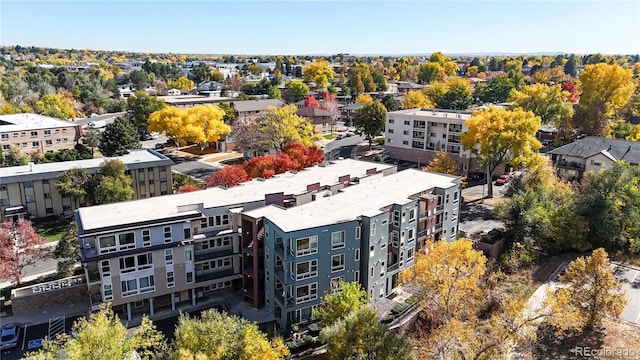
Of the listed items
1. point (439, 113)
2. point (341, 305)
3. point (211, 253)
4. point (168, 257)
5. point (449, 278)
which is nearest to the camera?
point (341, 305)

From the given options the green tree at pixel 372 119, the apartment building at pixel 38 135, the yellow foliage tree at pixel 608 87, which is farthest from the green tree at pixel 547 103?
the apartment building at pixel 38 135

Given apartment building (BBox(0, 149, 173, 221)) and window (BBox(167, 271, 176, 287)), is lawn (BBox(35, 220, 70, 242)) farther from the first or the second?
window (BBox(167, 271, 176, 287))

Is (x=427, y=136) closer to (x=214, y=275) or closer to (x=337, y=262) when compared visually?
(x=337, y=262)

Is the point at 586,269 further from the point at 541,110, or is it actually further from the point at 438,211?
the point at 541,110

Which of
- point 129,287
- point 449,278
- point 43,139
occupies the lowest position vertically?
point 129,287

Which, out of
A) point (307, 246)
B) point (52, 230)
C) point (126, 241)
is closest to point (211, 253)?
point (126, 241)

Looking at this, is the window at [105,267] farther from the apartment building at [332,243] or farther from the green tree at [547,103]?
the green tree at [547,103]

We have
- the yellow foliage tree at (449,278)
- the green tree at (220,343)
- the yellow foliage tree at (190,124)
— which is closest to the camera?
the green tree at (220,343)
